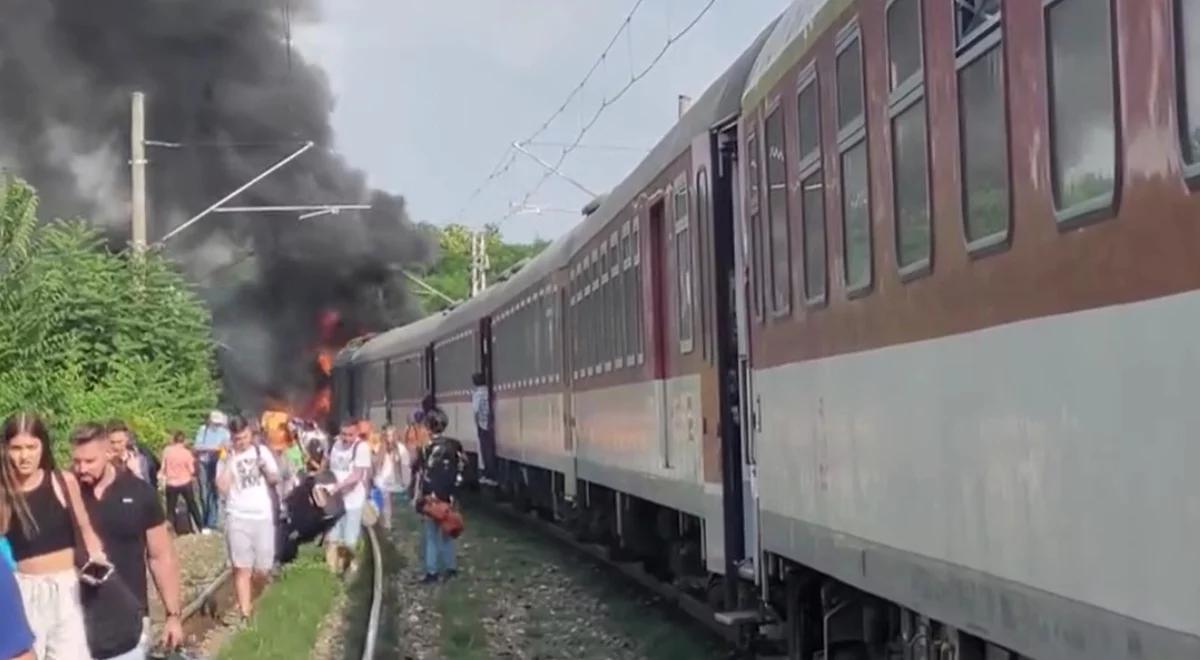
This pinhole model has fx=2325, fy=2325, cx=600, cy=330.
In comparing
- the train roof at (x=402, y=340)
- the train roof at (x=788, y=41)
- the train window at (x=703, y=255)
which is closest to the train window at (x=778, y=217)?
the train roof at (x=788, y=41)

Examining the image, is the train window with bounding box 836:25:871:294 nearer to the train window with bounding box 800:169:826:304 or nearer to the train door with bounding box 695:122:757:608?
the train window with bounding box 800:169:826:304

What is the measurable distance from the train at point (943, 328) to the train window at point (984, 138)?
0.04ft

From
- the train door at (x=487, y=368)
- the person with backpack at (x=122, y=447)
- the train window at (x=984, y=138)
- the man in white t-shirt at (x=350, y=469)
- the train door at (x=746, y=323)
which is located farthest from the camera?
the train door at (x=487, y=368)

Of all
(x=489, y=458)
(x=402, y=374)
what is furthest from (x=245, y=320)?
(x=489, y=458)

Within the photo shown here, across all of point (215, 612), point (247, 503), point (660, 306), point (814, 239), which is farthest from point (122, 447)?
point (215, 612)

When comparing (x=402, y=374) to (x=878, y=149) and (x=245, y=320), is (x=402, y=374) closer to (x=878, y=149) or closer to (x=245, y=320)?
(x=245, y=320)

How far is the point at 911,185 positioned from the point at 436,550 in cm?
1460

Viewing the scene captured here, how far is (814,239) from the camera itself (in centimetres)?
895

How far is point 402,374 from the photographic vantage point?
46.2 meters

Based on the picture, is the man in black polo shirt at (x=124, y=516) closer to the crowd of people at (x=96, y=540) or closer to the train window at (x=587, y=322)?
the crowd of people at (x=96, y=540)

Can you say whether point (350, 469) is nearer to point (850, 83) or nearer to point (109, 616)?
point (109, 616)

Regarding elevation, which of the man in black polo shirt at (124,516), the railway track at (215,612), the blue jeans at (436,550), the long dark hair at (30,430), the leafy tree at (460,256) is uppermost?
the leafy tree at (460,256)

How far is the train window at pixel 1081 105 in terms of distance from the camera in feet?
16.5

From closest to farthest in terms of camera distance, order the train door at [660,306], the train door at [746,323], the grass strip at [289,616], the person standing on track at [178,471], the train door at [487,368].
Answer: the train door at [746,323] < the train door at [660,306] < the grass strip at [289,616] < the person standing on track at [178,471] < the train door at [487,368]
